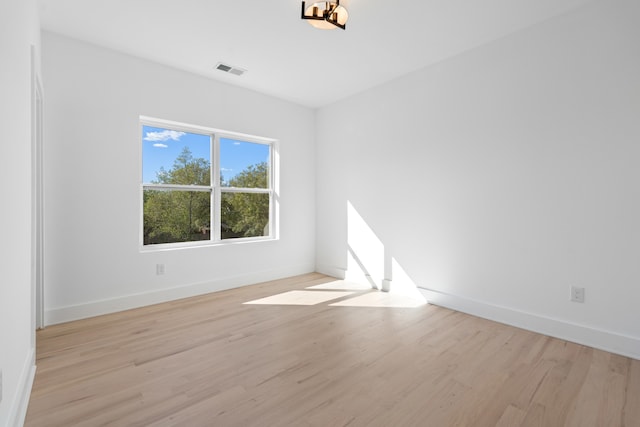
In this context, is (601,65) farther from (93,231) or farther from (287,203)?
(93,231)

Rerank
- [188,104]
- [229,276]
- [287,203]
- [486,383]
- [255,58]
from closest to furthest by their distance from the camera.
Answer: [486,383] < [255,58] < [188,104] < [229,276] < [287,203]

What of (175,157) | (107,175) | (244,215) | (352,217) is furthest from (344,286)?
(107,175)

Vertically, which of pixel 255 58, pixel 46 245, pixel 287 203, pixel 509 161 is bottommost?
pixel 46 245

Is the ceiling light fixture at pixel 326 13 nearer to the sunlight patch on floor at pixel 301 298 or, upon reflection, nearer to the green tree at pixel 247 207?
the green tree at pixel 247 207

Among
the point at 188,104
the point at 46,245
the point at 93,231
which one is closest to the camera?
the point at 46,245

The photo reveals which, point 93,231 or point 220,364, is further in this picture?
point 93,231

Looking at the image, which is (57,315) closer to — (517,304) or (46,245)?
(46,245)

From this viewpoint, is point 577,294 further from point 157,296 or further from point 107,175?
point 107,175

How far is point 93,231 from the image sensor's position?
307cm

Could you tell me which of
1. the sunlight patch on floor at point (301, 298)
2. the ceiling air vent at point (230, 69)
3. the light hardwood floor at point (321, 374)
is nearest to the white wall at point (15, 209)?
the light hardwood floor at point (321, 374)

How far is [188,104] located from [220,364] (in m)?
2.95

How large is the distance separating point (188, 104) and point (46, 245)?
6.72 ft

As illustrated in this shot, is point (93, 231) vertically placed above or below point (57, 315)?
above

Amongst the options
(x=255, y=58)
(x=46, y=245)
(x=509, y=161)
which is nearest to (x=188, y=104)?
(x=255, y=58)
